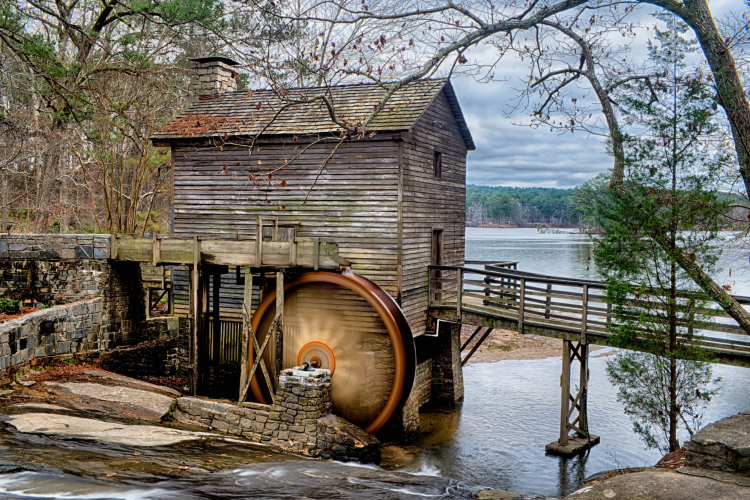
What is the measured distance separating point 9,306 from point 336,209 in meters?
7.20

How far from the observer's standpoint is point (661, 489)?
589 centimetres

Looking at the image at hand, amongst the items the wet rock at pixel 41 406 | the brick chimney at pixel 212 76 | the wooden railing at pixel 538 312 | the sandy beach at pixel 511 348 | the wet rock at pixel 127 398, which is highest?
the brick chimney at pixel 212 76

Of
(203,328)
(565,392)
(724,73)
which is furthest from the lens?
(203,328)

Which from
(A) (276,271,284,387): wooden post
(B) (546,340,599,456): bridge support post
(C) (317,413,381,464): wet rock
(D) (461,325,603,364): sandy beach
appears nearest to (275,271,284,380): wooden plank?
(A) (276,271,284,387): wooden post

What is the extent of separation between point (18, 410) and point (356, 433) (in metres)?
5.70

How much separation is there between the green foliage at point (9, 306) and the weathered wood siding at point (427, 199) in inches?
323

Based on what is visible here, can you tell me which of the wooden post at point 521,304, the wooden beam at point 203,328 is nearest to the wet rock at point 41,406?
the wooden beam at point 203,328

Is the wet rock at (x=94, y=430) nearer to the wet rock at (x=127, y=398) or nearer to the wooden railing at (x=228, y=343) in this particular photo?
the wet rock at (x=127, y=398)

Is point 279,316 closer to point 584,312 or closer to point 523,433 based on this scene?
point 584,312

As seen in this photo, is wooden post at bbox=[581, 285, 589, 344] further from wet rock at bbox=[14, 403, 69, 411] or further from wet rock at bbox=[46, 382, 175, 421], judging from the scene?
wet rock at bbox=[14, 403, 69, 411]

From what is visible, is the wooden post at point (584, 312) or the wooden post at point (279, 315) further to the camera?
the wooden post at point (279, 315)

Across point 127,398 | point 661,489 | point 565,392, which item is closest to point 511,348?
point 565,392

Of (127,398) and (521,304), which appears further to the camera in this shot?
(521,304)

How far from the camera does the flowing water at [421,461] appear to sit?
24.3 feet
